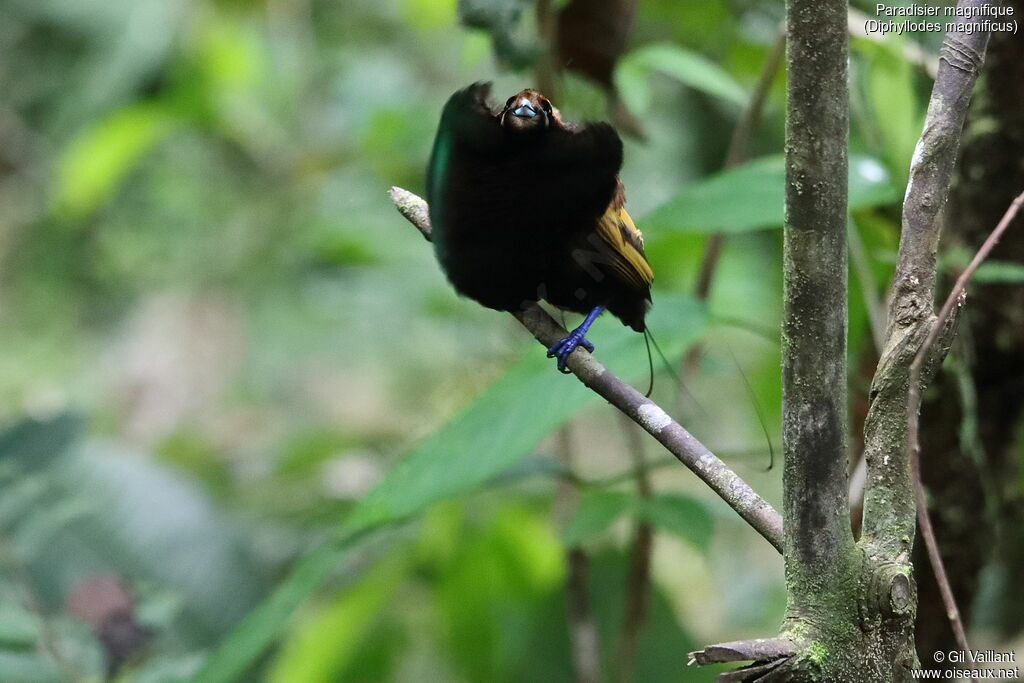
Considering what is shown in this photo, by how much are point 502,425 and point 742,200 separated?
439mm

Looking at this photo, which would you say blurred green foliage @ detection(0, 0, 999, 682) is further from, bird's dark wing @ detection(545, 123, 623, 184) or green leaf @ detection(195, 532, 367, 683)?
bird's dark wing @ detection(545, 123, 623, 184)

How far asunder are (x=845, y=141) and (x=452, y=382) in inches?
86.6

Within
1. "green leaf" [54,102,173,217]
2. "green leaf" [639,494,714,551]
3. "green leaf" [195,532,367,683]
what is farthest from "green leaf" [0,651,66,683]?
"green leaf" [54,102,173,217]

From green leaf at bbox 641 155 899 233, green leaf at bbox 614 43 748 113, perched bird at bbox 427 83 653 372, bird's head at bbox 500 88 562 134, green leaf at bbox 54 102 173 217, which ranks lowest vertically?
perched bird at bbox 427 83 653 372

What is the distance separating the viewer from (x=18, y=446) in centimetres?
198

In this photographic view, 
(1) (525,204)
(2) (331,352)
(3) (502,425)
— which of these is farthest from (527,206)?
(2) (331,352)

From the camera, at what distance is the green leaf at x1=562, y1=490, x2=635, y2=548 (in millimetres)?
1585

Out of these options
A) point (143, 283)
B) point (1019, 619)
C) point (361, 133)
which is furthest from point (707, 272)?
point (143, 283)

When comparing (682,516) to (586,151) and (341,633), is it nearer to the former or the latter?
(586,151)

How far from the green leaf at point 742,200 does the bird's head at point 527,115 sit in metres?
0.51

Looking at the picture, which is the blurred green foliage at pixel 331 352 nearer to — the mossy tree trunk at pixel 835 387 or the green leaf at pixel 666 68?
the green leaf at pixel 666 68

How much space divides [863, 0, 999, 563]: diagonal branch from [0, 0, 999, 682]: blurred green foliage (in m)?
0.47

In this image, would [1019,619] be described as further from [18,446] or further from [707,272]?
[18,446]

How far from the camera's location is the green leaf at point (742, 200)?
1.34 meters
